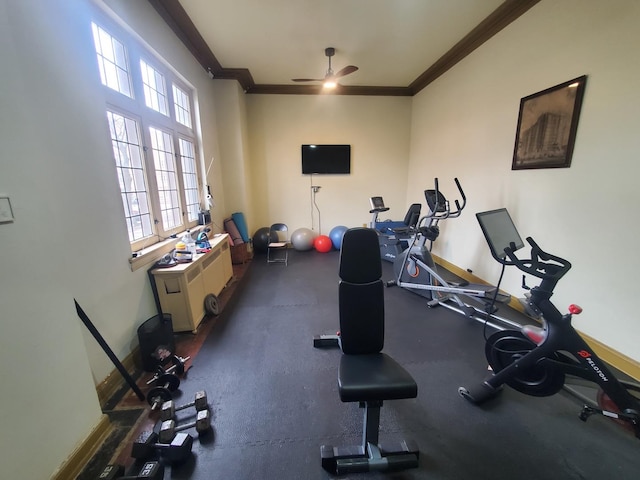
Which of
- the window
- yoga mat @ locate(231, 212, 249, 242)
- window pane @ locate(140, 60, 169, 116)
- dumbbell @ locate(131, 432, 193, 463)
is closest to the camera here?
dumbbell @ locate(131, 432, 193, 463)

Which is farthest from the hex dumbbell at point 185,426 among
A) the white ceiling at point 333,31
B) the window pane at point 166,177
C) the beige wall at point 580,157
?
the white ceiling at point 333,31

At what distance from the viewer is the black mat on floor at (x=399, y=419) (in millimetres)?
1354

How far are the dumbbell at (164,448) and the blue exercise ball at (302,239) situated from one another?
4.17 m

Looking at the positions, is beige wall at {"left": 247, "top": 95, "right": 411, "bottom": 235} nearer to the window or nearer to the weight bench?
the window

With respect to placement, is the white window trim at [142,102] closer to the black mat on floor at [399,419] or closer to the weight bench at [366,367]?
the black mat on floor at [399,419]

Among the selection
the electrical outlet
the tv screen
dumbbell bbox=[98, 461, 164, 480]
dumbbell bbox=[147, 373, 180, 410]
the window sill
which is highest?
the electrical outlet

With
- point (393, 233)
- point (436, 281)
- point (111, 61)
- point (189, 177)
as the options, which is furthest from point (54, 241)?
point (393, 233)

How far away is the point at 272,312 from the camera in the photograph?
301cm

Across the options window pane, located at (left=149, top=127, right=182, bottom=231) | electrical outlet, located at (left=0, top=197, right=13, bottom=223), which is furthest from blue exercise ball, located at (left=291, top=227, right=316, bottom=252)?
electrical outlet, located at (left=0, top=197, right=13, bottom=223)

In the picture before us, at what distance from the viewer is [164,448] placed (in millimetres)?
1370

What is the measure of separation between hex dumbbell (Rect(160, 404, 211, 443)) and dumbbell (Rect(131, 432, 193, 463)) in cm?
3

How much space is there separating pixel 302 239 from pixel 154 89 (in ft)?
11.2

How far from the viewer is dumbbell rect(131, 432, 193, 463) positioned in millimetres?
1348

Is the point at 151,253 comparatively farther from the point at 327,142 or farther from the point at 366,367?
the point at 327,142
